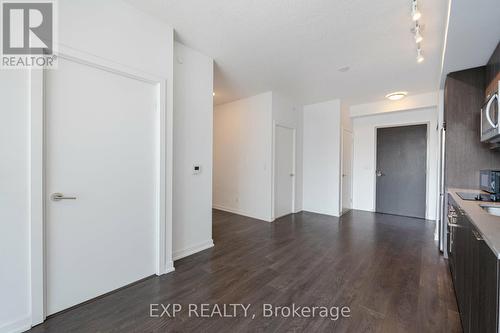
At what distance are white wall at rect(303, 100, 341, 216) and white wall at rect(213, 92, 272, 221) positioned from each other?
1423 millimetres

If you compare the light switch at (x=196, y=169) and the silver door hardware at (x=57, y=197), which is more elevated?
the light switch at (x=196, y=169)

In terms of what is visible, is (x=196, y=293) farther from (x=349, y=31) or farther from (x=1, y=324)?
(x=349, y=31)

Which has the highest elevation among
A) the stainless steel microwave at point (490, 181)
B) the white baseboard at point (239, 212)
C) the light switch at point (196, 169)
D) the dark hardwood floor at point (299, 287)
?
the light switch at point (196, 169)

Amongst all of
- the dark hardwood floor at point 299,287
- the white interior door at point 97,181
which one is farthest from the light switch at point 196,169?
the dark hardwood floor at point 299,287

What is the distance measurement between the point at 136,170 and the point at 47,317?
1.31 meters

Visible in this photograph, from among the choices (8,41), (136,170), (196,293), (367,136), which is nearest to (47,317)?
Result: (196,293)

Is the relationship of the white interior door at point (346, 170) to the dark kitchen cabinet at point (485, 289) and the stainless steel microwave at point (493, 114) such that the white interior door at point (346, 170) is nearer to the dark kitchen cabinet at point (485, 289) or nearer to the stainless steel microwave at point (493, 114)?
the stainless steel microwave at point (493, 114)

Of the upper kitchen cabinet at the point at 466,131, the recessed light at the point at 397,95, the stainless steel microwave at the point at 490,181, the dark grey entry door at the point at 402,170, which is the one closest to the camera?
the stainless steel microwave at the point at 490,181

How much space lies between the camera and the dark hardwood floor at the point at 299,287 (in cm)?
166

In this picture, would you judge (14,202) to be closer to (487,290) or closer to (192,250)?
(192,250)

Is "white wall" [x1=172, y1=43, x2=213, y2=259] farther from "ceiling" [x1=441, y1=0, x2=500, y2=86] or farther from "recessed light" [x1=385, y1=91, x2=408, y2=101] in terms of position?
"recessed light" [x1=385, y1=91, x2=408, y2=101]

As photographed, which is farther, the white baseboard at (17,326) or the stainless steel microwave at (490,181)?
the stainless steel microwave at (490,181)

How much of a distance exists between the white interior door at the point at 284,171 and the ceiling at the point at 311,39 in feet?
4.06

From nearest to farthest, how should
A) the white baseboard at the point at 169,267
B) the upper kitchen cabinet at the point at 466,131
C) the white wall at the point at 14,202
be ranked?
the white wall at the point at 14,202
the white baseboard at the point at 169,267
the upper kitchen cabinet at the point at 466,131
